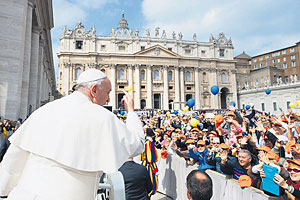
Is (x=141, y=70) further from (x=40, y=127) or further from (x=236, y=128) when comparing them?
(x=40, y=127)

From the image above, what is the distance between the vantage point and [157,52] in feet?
151

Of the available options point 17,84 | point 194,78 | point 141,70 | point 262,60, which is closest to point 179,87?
point 194,78

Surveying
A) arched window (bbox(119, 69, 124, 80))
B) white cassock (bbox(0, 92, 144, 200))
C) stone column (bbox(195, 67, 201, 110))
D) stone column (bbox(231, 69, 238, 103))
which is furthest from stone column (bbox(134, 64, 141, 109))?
white cassock (bbox(0, 92, 144, 200))

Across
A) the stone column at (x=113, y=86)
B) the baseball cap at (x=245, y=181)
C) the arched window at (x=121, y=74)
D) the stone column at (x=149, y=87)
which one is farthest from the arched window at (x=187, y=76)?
Answer: the baseball cap at (x=245, y=181)

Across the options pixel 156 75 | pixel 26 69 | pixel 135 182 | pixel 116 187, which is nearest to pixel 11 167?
pixel 116 187

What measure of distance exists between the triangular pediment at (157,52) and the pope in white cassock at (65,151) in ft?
146

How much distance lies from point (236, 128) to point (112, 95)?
3834cm

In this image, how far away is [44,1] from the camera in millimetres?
16453

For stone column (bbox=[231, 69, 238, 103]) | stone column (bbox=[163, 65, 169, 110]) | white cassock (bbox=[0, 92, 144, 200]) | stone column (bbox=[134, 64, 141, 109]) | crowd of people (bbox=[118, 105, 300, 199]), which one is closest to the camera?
white cassock (bbox=[0, 92, 144, 200])

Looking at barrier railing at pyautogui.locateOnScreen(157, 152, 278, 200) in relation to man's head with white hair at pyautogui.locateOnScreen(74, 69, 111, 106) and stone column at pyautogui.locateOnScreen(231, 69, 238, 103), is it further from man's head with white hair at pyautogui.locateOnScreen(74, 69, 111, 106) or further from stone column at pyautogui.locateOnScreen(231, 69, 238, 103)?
stone column at pyautogui.locateOnScreen(231, 69, 238, 103)

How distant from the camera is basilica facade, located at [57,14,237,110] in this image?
42.5 metres

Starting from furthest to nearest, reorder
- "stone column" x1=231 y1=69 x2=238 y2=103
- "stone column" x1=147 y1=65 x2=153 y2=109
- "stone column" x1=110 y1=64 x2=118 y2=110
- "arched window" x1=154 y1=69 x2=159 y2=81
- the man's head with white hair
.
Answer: "stone column" x1=231 y1=69 x2=238 y2=103 < "arched window" x1=154 y1=69 x2=159 y2=81 < "stone column" x1=147 y1=65 x2=153 y2=109 < "stone column" x1=110 y1=64 x2=118 y2=110 < the man's head with white hair

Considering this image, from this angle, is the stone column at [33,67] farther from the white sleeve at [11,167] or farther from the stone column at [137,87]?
the stone column at [137,87]

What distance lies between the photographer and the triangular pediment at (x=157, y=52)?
148 ft
